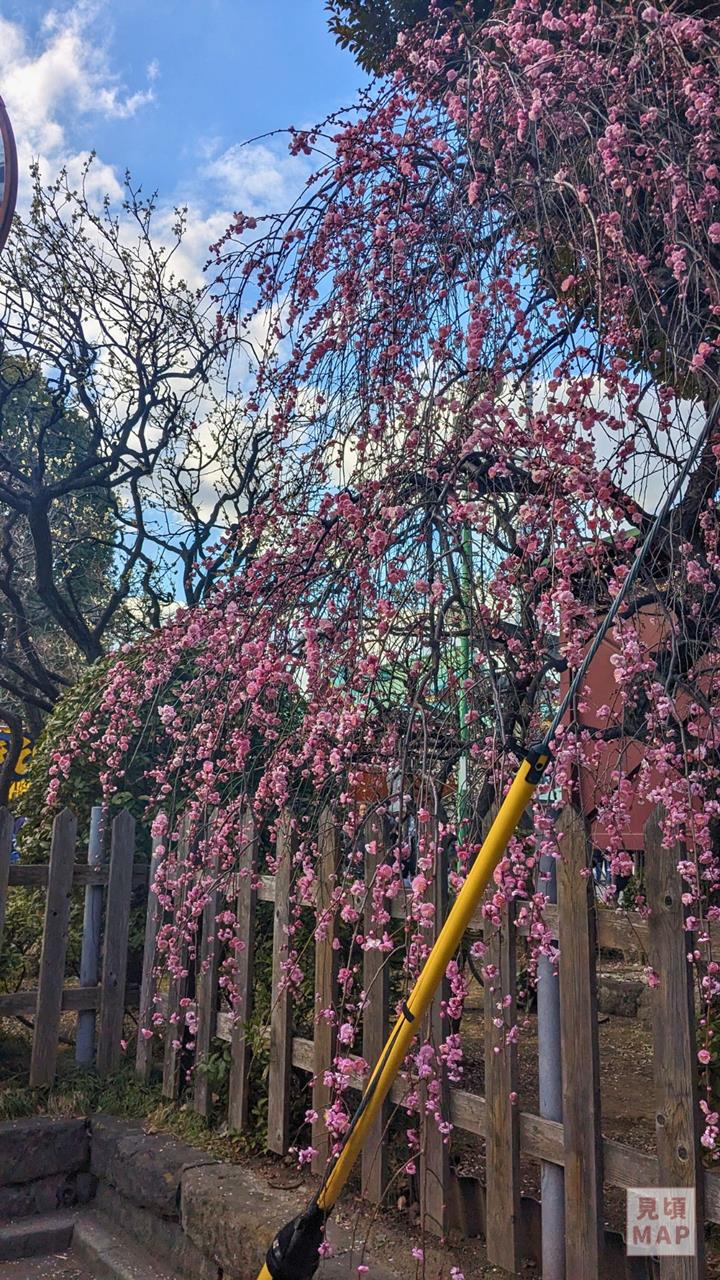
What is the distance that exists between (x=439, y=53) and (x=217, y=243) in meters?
1.09

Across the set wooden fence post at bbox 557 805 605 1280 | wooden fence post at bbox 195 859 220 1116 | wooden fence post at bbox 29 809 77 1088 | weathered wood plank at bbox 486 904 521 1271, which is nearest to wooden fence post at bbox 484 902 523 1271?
weathered wood plank at bbox 486 904 521 1271

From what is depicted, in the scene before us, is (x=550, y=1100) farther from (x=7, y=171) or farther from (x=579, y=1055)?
(x=7, y=171)

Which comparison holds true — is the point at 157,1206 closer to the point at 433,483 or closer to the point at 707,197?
the point at 433,483

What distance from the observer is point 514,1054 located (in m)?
2.63

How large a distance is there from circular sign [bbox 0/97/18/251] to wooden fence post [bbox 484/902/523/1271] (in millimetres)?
3222

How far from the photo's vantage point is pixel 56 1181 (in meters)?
4.03

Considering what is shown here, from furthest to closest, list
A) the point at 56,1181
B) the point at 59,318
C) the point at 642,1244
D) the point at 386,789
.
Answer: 1. the point at 59,318
2. the point at 56,1181
3. the point at 386,789
4. the point at 642,1244

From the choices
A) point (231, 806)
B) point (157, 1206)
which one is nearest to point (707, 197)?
point (231, 806)

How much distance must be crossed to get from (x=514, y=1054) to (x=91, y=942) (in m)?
2.90

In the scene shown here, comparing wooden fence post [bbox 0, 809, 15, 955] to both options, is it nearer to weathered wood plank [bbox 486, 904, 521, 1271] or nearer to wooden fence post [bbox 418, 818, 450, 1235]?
wooden fence post [bbox 418, 818, 450, 1235]

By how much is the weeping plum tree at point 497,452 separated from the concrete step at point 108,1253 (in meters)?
1.42

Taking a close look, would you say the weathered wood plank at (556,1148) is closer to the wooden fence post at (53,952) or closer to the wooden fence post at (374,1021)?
the wooden fence post at (374,1021)

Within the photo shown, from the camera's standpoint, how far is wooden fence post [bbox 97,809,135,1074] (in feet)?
15.4

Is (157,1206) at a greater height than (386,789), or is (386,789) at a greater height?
(386,789)
